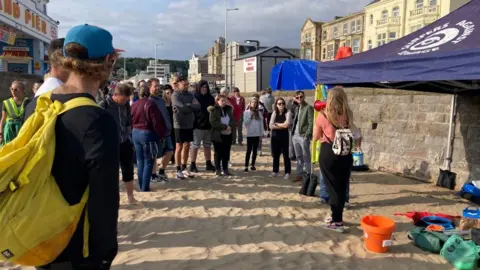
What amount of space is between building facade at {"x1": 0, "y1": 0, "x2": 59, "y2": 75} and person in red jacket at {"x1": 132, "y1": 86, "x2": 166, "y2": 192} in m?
11.7

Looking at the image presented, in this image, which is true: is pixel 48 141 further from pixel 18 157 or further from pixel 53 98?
pixel 53 98

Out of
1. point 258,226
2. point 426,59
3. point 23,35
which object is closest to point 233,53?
point 23,35

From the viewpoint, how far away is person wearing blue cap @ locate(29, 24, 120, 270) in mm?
1375

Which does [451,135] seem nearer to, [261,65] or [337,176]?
[337,176]

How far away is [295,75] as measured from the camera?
46.0 ft

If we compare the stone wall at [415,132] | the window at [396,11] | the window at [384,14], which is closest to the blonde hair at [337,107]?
the stone wall at [415,132]

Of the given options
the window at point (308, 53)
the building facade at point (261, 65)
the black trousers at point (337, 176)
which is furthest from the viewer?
the window at point (308, 53)

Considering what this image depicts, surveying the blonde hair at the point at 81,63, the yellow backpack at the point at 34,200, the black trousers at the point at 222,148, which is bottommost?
the black trousers at the point at 222,148

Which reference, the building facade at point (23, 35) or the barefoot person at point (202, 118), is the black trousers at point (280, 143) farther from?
the building facade at point (23, 35)

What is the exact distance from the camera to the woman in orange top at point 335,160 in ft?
14.9

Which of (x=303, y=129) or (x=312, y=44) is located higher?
(x=312, y=44)

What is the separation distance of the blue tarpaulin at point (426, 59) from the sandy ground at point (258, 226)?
1.93 metres

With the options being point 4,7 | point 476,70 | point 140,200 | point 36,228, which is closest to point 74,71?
point 36,228

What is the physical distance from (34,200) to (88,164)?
225 mm
